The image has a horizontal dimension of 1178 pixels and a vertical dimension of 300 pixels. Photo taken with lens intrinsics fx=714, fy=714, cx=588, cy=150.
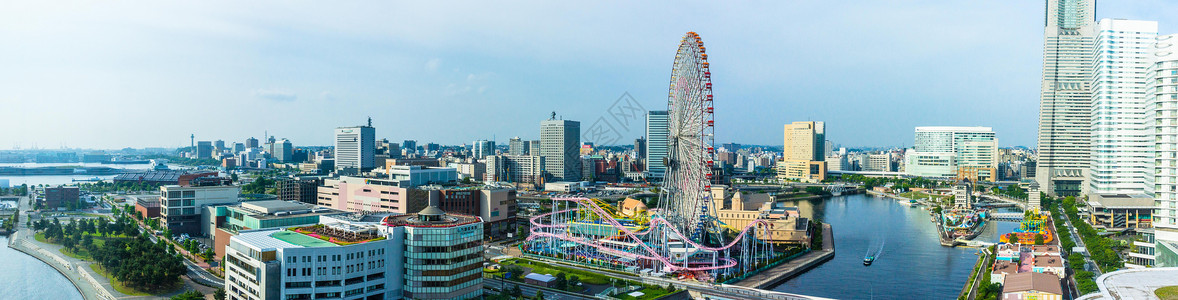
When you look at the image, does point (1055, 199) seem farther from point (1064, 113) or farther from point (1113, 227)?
point (1113, 227)

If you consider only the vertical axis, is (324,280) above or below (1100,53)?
below

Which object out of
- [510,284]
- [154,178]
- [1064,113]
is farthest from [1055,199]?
[154,178]

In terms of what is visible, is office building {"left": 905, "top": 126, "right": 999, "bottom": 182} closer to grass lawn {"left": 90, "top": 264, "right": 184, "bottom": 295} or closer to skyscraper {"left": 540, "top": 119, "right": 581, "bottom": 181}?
skyscraper {"left": 540, "top": 119, "right": 581, "bottom": 181}

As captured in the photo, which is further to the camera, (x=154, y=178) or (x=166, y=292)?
(x=154, y=178)

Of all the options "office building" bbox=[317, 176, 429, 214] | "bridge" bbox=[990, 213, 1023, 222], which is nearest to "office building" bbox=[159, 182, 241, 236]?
"office building" bbox=[317, 176, 429, 214]

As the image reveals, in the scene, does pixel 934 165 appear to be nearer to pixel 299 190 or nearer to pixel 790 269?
pixel 790 269

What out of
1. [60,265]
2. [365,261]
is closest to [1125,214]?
[365,261]
